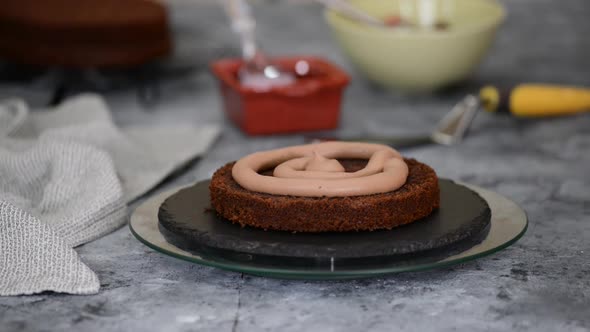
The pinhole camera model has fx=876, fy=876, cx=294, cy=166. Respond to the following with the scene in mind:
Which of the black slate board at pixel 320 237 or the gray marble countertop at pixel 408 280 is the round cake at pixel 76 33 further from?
the black slate board at pixel 320 237

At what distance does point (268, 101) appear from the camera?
5.50 feet

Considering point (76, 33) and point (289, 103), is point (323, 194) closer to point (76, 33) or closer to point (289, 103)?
point (289, 103)

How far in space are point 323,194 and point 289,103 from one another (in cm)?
73

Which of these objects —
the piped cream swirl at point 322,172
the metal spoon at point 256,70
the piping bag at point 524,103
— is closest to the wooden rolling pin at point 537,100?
the piping bag at point 524,103

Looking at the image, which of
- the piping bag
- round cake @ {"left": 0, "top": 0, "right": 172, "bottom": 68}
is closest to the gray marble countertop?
the piping bag

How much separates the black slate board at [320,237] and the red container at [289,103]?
→ 0.63 m

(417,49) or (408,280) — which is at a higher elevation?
(417,49)

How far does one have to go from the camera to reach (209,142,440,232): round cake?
0.96 metres

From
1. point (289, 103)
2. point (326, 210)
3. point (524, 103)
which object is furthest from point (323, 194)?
point (524, 103)

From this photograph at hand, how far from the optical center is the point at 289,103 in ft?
5.53

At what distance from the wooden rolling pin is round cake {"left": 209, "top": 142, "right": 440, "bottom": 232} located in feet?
2.34

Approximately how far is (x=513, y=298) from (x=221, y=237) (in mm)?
333

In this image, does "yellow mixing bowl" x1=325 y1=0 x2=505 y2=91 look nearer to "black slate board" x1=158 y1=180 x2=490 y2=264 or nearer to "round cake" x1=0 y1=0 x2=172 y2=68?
"round cake" x1=0 y1=0 x2=172 y2=68

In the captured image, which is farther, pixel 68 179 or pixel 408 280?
pixel 68 179
